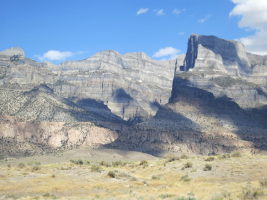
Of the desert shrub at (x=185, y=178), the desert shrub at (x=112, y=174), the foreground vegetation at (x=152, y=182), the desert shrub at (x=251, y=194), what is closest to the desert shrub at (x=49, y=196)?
the foreground vegetation at (x=152, y=182)

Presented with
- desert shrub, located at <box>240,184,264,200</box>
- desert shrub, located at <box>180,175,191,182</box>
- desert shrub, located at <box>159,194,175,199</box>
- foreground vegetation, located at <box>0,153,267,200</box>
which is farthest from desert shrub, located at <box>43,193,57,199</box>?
desert shrub, located at <box>240,184,264,200</box>

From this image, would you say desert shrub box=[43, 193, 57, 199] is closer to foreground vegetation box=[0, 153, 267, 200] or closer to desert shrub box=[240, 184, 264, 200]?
foreground vegetation box=[0, 153, 267, 200]

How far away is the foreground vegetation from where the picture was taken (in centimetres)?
4428

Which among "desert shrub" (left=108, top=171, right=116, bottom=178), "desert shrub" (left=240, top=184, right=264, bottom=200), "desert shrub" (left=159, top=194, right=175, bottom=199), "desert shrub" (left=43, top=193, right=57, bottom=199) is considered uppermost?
"desert shrub" (left=108, top=171, right=116, bottom=178)

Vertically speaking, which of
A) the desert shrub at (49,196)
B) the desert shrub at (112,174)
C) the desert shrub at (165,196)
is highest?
the desert shrub at (112,174)

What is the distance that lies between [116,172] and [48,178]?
8.36 meters

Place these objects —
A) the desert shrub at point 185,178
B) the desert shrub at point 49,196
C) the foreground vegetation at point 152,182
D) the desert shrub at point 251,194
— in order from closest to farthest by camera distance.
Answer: the desert shrub at point 251,194
the foreground vegetation at point 152,182
the desert shrub at point 49,196
the desert shrub at point 185,178

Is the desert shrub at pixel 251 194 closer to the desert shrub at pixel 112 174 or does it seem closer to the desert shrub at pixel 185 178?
the desert shrub at pixel 185 178

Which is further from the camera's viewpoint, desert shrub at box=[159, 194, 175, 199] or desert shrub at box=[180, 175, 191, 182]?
desert shrub at box=[180, 175, 191, 182]

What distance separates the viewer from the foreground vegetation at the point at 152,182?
44.3 metres

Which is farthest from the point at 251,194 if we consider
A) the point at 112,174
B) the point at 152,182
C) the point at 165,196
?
the point at 112,174

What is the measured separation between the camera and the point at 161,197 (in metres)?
42.8

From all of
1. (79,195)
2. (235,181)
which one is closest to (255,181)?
(235,181)

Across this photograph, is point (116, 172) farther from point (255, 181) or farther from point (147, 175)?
point (255, 181)
